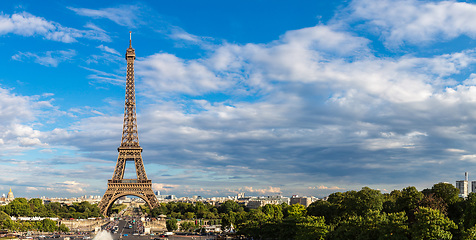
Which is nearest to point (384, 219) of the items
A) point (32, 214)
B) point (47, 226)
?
point (47, 226)

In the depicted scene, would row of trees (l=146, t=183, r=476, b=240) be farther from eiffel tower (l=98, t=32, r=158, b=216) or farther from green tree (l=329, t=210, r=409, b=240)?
eiffel tower (l=98, t=32, r=158, b=216)

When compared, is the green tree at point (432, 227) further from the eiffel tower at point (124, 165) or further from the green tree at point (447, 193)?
the eiffel tower at point (124, 165)

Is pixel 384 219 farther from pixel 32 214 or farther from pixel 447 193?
pixel 32 214

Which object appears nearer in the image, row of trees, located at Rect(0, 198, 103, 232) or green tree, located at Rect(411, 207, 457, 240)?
green tree, located at Rect(411, 207, 457, 240)

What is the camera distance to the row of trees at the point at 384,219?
38.8m

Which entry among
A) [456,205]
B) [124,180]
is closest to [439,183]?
[456,205]

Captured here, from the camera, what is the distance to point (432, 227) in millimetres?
37562

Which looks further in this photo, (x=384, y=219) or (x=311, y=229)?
(x=311, y=229)

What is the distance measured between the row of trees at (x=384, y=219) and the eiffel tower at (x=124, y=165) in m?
41.9

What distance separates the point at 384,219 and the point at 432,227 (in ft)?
23.0

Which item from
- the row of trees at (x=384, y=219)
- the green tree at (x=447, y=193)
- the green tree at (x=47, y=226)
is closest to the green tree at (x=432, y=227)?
the row of trees at (x=384, y=219)

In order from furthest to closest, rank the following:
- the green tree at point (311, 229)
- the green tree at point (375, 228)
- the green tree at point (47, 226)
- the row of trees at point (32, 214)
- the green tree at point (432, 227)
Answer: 1. the green tree at point (47, 226)
2. the row of trees at point (32, 214)
3. the green tree at point (311, 229)
4. the green tree at point (375, 228)
5. the green tree at point (432, 227)

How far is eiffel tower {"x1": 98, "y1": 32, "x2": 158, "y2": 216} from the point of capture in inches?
4486

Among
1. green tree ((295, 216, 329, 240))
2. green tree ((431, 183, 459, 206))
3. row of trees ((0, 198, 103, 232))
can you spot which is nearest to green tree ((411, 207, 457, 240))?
green tree ((295, 216, 329, 240))
